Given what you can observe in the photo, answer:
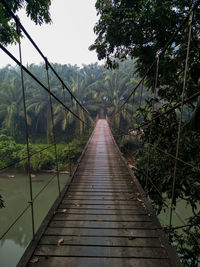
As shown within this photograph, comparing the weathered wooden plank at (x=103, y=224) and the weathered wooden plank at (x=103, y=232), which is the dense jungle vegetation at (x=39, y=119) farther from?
the weathered wooden plank at (x=103, y=232)

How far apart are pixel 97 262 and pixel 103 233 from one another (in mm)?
288

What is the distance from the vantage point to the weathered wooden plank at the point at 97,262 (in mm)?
1056

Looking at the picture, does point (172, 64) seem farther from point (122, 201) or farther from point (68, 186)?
point (68, 186)

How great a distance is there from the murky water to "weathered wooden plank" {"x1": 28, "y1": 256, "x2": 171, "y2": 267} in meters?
2.02

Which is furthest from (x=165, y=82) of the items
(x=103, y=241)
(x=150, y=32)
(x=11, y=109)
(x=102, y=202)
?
(x=11, y=109)

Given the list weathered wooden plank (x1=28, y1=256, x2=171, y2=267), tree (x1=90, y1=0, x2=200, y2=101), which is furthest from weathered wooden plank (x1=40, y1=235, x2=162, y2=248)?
tree (x1=90, y1=0, x2=200, y2=101)

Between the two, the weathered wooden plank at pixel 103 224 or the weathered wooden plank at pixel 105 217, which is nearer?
the weathered wooden plank at pixel 103 224

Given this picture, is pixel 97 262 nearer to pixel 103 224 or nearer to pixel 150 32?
pixel 103 224

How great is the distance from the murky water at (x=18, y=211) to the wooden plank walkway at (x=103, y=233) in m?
1.63

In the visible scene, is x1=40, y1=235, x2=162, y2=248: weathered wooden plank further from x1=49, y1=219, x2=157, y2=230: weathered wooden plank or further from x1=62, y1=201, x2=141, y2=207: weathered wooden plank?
x1=62, y1=201, x2=141, y2=207: weathered wooden plank

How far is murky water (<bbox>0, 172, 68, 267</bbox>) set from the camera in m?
4.10

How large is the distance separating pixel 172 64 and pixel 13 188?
7019 mm

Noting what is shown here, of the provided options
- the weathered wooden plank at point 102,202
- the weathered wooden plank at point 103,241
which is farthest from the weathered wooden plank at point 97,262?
the weathered wooden plank at point 102,202

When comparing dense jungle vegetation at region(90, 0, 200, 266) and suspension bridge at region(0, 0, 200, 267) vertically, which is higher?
dense jungle vegetation at region(90, 0, 200, 266)
